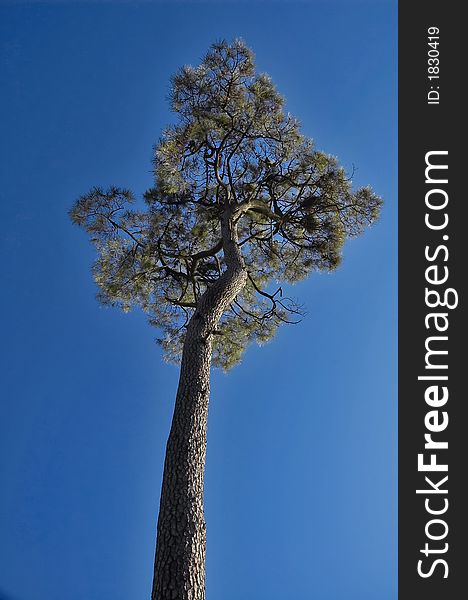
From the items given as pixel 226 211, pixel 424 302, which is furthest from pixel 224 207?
pixel 424 302

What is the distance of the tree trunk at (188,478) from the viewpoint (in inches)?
110

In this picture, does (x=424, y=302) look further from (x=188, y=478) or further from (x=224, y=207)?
(x=224, y=207)

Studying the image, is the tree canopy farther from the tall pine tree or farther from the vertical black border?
the vertical black border

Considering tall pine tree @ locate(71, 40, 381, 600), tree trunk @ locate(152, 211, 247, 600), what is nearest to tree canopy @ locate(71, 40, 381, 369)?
tall pine tree @ locate(71, 40, 381, 600)

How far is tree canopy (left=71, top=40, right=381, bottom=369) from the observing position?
602 cm

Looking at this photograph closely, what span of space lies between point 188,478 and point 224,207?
378cm

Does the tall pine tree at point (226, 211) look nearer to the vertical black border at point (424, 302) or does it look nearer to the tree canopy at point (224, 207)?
the tree canopy at point (224, 207)

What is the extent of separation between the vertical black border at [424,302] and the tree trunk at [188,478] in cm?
113

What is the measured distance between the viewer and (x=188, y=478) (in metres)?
3.26

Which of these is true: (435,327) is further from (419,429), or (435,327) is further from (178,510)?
(178,510)

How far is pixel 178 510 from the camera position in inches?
120

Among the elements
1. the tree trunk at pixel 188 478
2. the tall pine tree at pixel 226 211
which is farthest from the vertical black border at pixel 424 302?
the tall pine tree at pixel 226 211

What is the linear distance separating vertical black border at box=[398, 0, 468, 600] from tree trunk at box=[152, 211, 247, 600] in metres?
1.13

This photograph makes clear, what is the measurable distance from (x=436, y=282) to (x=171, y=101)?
12.8 feet
